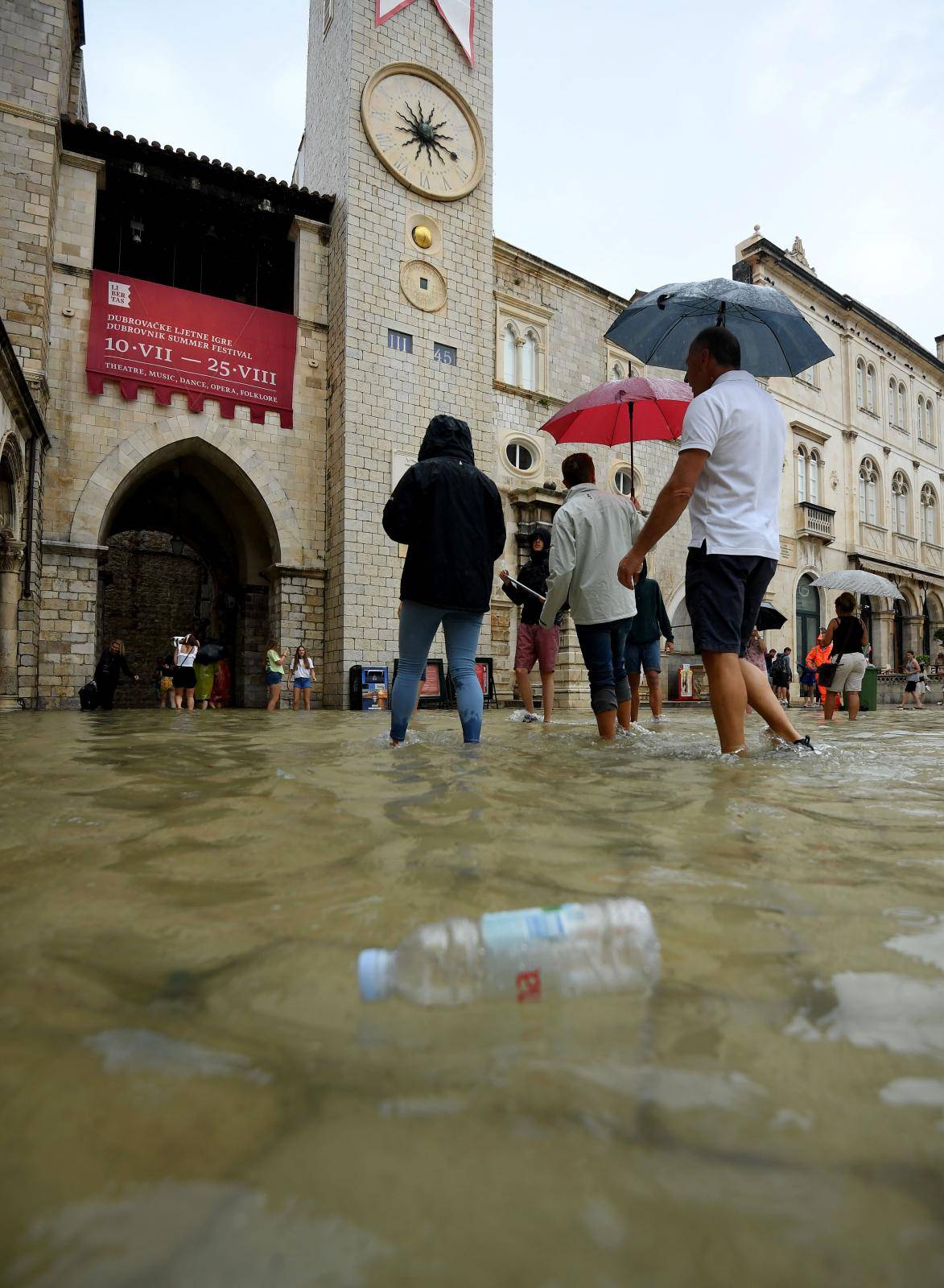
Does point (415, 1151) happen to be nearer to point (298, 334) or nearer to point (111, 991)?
point (111, 991)

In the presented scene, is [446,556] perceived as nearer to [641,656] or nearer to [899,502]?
[641,656]

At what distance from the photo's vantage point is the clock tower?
1349 cm

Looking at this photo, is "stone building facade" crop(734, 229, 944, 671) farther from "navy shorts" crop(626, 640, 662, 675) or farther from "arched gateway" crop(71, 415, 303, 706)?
"navy shorts" crop(626, 640, 662, 675)

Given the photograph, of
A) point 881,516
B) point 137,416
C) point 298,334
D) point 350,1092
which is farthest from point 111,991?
point 881,516

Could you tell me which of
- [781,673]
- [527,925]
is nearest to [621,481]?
[781,673]

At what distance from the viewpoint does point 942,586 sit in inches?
1105

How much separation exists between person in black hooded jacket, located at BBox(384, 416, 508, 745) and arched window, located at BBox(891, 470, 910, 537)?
2709 centimetres

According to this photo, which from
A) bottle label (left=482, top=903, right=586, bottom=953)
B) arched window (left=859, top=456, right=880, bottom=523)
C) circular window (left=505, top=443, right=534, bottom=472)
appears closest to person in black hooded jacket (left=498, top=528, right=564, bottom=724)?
bottle label (left=482, top=903, right=586, bottom=953)

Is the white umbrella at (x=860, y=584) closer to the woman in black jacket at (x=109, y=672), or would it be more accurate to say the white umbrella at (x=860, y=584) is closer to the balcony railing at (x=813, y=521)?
the balcony railing at (x=813, y=521)

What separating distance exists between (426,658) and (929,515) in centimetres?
3104

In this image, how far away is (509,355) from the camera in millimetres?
16953

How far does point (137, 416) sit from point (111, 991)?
13541 millimetres

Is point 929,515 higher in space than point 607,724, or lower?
higher

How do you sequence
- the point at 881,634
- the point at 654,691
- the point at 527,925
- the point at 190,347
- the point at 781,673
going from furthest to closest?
1. the point at 881,634
2. the point at 781,673
3. the point at 190,347
4. the point at 654,691
5. the point at 527,925
